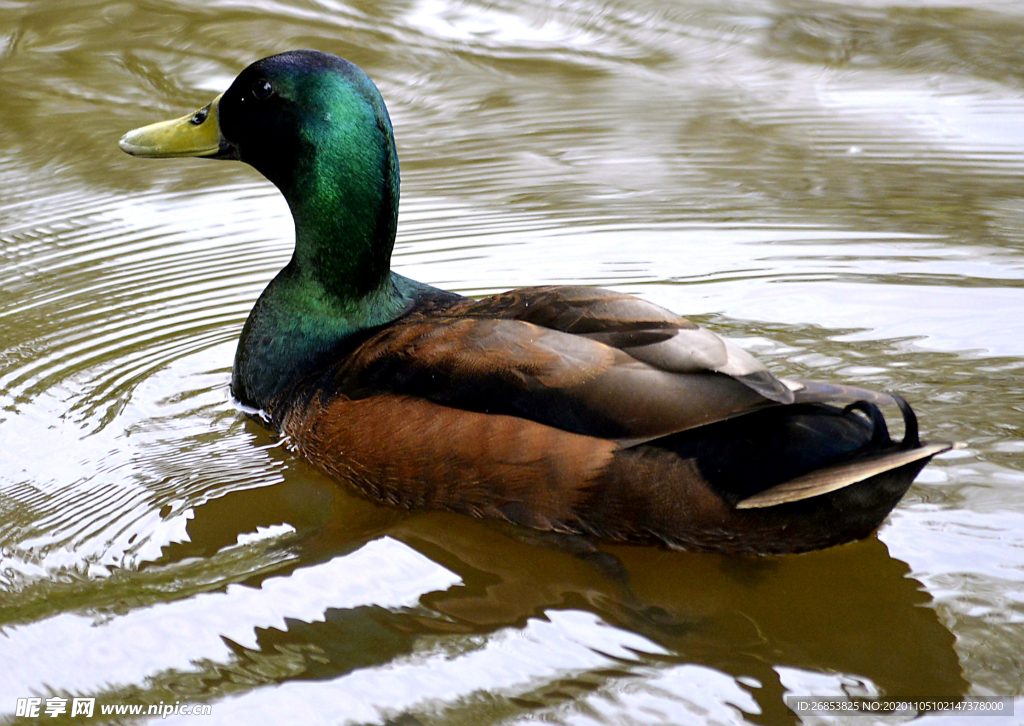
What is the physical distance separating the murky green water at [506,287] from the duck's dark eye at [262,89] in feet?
3.63

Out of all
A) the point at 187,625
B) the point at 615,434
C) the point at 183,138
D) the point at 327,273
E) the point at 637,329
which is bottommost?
the point at 187,625

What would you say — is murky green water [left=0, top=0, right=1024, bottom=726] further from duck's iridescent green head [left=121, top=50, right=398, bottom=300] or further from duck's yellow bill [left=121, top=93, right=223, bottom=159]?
duck's yellow bill [left=121, top=93, right=223, bottom=159]

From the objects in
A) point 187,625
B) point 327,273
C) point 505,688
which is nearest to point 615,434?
point 505,688

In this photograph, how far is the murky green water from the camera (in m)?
3.14

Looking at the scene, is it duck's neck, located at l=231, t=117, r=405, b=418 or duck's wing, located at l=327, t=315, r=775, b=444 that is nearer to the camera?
duck's wing, located at l=327, t=315, r=775, b=444

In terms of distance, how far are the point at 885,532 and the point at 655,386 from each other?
2.81 ft

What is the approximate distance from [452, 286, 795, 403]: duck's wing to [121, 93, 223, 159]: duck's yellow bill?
4.21 feet

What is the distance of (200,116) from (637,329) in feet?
6.52

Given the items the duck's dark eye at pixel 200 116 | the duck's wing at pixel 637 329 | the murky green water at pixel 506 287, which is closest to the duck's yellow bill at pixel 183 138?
the duck's dark eye at pixel 200 116

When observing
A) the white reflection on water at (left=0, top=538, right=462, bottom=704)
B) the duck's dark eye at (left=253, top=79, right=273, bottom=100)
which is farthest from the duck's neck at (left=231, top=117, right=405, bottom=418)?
the white reflection on water at (left=0, top=538, right=462, bottom=704)

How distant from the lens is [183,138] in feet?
15.2

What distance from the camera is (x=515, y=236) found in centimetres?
584

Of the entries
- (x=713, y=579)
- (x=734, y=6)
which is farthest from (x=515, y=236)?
(x=734, y=6)

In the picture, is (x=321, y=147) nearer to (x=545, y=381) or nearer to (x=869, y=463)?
(x=545, y=381)
